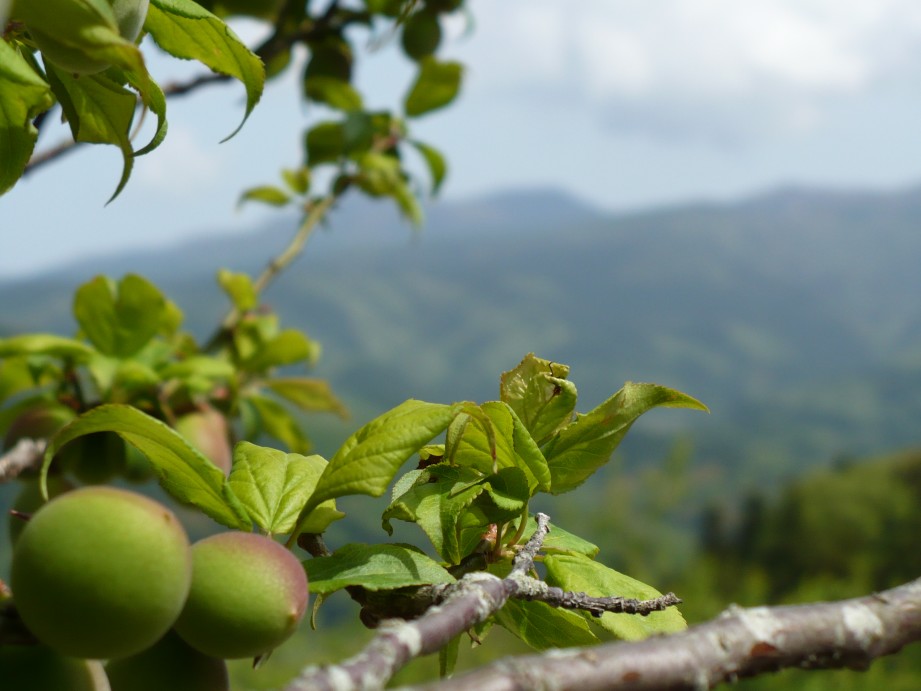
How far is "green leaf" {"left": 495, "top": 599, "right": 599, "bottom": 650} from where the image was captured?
2.63 ft

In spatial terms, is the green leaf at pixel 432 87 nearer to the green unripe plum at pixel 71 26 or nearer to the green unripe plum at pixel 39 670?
the green unripe plum at pixel 71 26

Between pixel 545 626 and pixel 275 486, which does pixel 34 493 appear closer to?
pixel 275 486

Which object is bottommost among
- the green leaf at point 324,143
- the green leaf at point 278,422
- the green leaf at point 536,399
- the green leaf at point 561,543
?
the green leaf at point 278,422

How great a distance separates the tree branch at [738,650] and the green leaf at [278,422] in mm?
1854

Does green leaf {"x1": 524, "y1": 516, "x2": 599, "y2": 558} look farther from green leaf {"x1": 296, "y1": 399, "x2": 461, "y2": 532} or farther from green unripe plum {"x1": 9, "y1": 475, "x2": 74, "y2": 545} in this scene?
green unripe plum {"x1": 9, "y1": 475, "x2": 74, "y2": 545}

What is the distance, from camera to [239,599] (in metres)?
0.57

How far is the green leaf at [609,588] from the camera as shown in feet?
2.55

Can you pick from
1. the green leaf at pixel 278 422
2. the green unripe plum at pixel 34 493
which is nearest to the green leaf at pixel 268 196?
the green leaf at pixel 278 422

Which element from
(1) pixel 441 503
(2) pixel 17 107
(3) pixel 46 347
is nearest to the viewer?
(2) pixel 17 107

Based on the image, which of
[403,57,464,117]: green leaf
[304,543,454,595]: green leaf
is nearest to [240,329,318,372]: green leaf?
[403,57,464,117]: green leaf

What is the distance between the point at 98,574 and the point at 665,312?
507 feet

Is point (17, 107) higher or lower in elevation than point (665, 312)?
higher

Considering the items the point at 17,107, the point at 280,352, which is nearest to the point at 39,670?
the point at 17,107

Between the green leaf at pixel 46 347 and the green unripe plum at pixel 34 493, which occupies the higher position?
the green leaf at pixel 46 347
